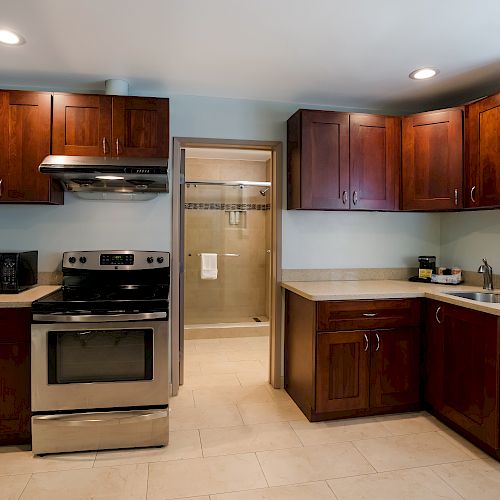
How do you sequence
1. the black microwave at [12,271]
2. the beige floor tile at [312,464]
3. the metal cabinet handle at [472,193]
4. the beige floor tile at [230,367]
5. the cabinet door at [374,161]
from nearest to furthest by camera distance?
the beige floor tile at [312,464] < the black microwave at [12,271] < the metal cabinet handle at [472,193] < the cabinet door at [374,161] < the beige floor tile at [230,367]

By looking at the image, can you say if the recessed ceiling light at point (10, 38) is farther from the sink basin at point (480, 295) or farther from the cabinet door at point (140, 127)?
the sink basin at point (480, 295)

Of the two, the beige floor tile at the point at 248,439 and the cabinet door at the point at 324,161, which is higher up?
the cabinet door at the point at 324,161

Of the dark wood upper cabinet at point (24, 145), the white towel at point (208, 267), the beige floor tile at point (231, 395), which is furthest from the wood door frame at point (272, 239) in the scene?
the white towel at point (208, 267)

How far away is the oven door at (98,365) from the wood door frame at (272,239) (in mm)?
779

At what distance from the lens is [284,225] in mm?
3270

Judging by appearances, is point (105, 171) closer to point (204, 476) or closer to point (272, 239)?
point (272, 239)

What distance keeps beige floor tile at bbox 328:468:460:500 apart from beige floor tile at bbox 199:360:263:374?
172 cm

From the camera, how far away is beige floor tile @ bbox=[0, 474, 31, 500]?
192cm

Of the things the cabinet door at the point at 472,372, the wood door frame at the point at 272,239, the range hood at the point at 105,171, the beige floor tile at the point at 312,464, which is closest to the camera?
the beige floor tile at the point at 312,464

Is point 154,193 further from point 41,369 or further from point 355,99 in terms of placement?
point 355,99

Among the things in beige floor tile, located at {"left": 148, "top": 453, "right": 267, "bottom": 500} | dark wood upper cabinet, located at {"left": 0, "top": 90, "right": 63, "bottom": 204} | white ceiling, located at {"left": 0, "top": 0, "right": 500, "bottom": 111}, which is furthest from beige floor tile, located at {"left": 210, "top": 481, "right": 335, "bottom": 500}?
white ceiling, located at {"left": 0, "top": 0, "right": 500, "bottom": 111}

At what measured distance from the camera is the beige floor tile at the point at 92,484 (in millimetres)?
1922

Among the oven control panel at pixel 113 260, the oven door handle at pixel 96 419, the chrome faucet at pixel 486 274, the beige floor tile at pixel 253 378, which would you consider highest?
the oven control panel at pixel 113 260

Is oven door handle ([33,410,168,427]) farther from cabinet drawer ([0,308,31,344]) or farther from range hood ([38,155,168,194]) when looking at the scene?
range hood ([38,155,168,194])
